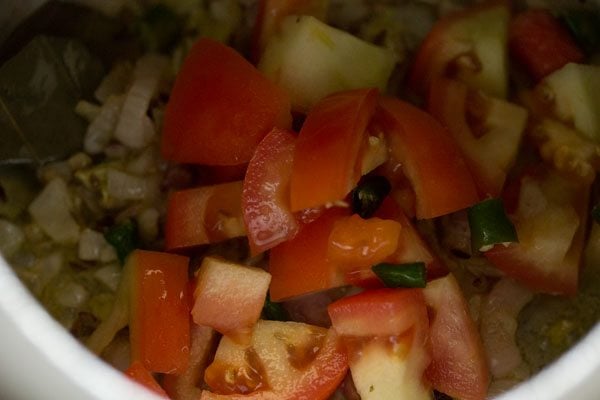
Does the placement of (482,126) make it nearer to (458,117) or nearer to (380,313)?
(458,117)

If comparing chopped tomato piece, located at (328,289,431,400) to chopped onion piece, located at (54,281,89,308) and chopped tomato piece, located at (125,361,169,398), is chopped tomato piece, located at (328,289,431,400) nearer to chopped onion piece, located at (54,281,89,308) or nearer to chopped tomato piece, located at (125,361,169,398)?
chopped tomato piece, located at (125,361,169,398)

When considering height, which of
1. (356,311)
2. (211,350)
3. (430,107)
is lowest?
(211,350)

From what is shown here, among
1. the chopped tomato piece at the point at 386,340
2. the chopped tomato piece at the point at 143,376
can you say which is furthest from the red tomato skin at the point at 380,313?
the chopped tomato piece at the point at 143,376

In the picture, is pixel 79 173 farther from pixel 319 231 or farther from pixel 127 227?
pixel 319 231

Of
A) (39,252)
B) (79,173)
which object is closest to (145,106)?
(79,173)

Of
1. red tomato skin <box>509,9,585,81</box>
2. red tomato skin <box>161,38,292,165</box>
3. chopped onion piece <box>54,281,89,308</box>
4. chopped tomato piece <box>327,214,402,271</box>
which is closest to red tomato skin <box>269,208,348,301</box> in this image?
chopped tomato piece <box>327,214,402,271</box>
